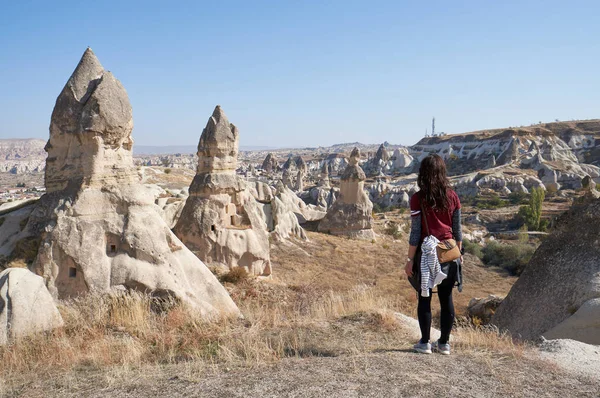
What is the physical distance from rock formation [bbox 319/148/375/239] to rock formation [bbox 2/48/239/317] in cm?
1463

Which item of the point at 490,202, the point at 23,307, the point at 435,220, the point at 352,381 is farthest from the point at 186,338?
the point at 490,202

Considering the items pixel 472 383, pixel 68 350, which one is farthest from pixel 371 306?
pixel 68 350

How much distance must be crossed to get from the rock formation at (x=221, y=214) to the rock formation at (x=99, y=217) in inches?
174

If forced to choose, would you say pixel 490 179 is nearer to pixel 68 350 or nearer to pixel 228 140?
pixel 228 140

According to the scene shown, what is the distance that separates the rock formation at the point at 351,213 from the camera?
21.0m

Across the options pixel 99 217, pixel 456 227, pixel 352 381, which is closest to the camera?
pixel 352 381

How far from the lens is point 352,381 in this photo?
A: 9.84ft

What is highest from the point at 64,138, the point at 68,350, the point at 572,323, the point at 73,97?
the point at 73,97

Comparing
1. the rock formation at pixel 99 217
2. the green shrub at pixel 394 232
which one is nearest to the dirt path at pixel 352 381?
the rock formation at pixel 99 217

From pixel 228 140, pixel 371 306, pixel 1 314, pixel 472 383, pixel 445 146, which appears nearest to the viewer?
pixel 472 383

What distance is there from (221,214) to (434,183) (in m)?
8.80

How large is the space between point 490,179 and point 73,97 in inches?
1969

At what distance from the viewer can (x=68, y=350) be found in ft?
11.8

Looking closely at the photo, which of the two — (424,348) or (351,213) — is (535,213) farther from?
(424,348)
